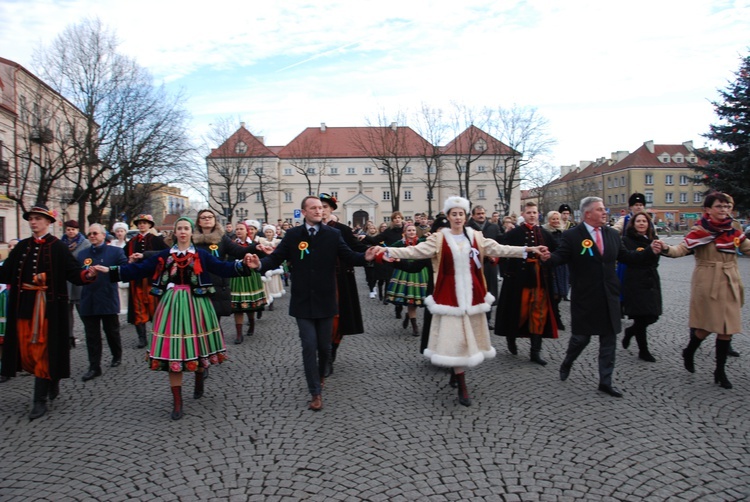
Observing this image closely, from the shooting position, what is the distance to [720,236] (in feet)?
19.8

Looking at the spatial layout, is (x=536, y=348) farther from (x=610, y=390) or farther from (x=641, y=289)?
(x=641, y=289)

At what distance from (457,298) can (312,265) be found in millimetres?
1496

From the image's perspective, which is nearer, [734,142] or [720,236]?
[720,236]

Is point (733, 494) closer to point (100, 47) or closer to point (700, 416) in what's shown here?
point (700, 416)

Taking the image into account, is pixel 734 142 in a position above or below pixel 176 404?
above

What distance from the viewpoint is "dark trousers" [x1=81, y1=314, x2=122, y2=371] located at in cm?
680

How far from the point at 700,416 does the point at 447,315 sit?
8.05 ft

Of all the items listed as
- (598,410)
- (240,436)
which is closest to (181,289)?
(240,436)

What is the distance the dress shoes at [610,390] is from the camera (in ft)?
18.5

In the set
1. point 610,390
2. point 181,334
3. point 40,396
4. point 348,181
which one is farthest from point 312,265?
point 348,181

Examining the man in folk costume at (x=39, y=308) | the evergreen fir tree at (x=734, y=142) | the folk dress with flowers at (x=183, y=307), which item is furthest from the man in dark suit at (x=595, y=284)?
the evergreen fir tree at (x=734, y=142)

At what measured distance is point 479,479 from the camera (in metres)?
3.86

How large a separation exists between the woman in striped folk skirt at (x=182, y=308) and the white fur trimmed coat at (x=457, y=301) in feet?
6.39

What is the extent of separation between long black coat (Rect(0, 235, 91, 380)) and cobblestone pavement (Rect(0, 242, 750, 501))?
1.72 feet
